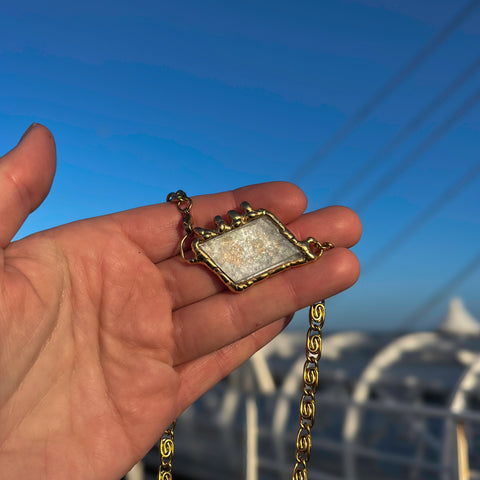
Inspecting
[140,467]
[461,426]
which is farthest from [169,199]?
[140,467]

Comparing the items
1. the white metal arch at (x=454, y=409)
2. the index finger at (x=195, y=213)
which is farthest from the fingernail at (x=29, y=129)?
the white metal arch at (x=454, y=409)

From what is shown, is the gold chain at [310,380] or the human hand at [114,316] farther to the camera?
the gold chain at [310,380]

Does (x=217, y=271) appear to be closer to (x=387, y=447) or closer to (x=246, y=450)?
(x=246, y=450)

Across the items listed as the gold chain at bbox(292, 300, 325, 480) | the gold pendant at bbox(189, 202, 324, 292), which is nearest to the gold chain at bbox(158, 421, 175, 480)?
the gold chain at bbox(292, 300, 325, 480)

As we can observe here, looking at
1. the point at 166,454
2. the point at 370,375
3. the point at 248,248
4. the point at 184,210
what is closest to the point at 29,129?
the point at 184,210

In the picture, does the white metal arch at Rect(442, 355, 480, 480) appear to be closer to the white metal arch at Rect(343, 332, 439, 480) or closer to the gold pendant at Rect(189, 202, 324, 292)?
the white metal arch at Rect(343, 332, 439, 480)

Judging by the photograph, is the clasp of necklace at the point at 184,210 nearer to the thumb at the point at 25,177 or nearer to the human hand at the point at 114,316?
the human hand at the point at 114,316
